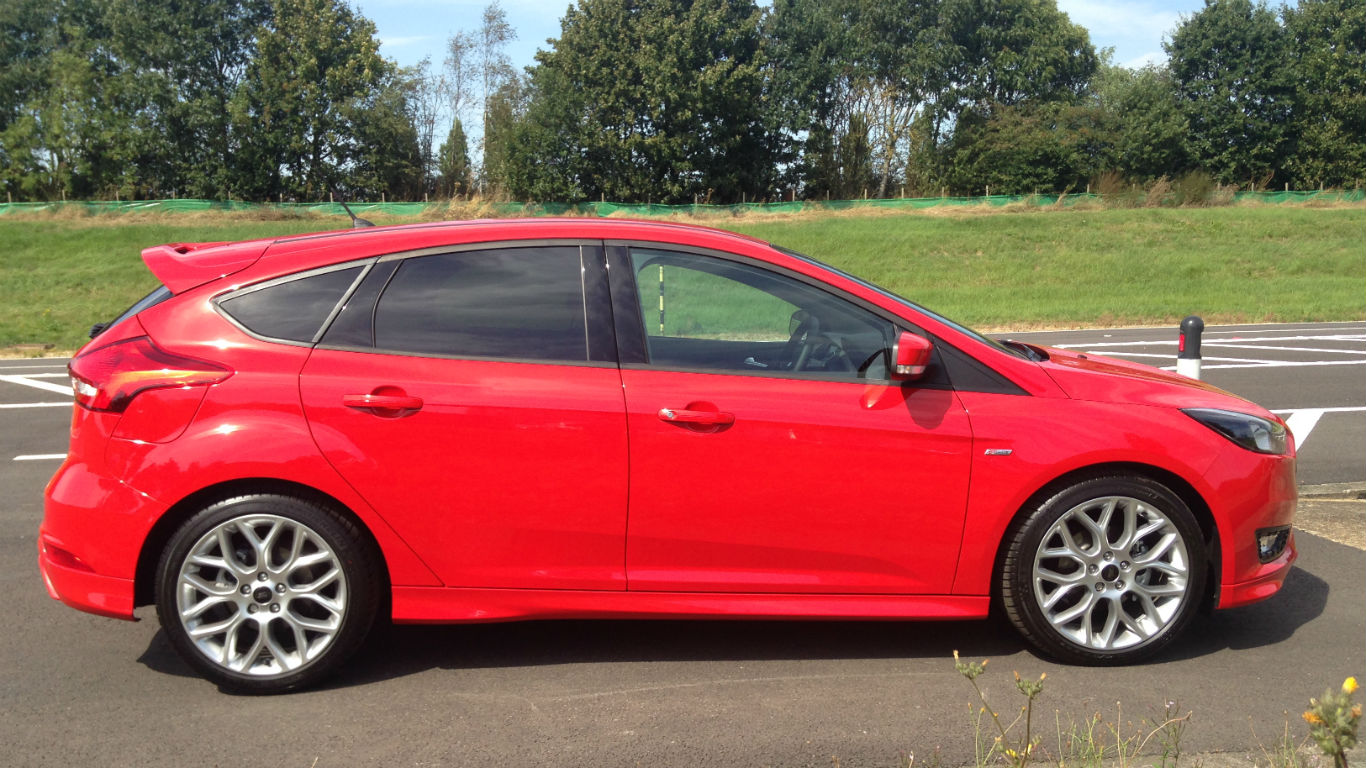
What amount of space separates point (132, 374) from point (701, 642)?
2.36 metres

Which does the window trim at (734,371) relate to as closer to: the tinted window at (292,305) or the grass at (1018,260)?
the tinted window at (292,305)

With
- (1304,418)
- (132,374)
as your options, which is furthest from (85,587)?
(1304,418)

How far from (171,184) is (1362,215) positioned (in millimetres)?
55259

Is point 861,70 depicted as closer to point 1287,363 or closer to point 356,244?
point 1287,363

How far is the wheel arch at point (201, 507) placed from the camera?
12.4 feet

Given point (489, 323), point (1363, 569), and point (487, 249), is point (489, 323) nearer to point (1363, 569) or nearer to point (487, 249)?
point (487, 249)

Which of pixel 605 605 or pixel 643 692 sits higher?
pixel 605 605

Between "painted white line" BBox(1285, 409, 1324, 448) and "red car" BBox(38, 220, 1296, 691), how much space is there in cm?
543

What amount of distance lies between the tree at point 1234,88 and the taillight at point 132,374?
65.1 metres

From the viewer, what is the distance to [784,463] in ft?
12.7

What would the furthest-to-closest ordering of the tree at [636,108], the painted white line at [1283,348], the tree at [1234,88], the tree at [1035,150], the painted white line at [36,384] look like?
the tree at [1234,88], the tree at [1035,150], the tree at [636,108], the painted white line at [1283,348], the painted white line at [36,384]

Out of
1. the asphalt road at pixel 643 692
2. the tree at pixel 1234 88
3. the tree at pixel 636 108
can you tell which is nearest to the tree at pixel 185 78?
the tree at pixel 636 108

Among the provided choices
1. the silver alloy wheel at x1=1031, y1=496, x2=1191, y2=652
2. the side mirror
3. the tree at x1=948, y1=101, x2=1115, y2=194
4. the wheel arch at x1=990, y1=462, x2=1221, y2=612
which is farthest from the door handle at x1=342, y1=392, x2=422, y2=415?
the tree at x1=948, y1=101, x2=1115, y2=194

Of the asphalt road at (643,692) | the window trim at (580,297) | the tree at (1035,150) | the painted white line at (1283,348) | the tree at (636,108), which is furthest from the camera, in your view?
the tree at (1035,150)
